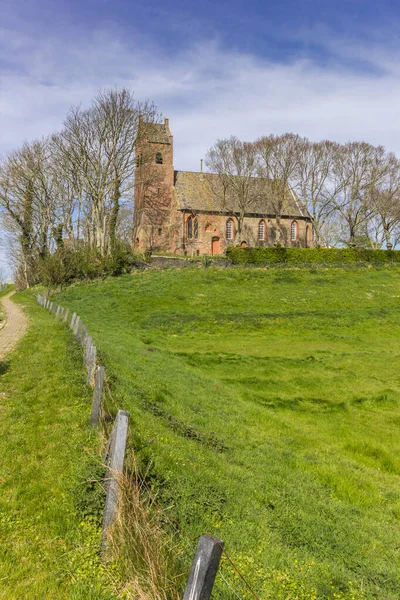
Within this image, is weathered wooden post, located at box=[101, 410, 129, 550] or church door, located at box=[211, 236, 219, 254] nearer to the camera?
weathered wooden post, located at box=[101, 410, 129, 550]

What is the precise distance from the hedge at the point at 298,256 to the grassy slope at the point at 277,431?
14.5 m

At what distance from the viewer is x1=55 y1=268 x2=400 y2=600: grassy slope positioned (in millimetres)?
4797

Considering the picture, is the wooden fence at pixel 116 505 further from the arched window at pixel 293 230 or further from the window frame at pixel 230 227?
the arched window at pixel 293 230

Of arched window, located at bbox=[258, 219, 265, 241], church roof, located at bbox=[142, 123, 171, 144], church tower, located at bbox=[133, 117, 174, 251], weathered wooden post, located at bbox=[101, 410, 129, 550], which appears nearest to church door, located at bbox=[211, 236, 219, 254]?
church tower, located at bbox=[133, 117, 174, 251]

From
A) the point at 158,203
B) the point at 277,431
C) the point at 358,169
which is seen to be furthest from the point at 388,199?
the point at 277,431

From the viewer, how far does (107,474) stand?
4457 millimetres

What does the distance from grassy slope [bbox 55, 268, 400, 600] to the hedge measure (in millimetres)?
14504

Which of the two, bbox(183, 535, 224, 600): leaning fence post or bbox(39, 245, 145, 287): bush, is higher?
bbox(39, 245, 145, 287): bush

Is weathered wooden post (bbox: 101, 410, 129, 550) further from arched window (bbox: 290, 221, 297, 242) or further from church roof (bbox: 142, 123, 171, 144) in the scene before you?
arched window (bbox: 290, 221, 297, 242)

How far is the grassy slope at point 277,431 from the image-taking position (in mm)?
4797

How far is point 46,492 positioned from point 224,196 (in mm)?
51389

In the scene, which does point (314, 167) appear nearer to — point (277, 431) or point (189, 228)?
point (189, 228)

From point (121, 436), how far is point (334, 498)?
430 centimetres

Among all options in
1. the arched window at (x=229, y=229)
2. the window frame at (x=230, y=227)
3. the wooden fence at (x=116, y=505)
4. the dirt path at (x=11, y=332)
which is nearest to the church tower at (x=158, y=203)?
the window frame at (x=230, y=227)
